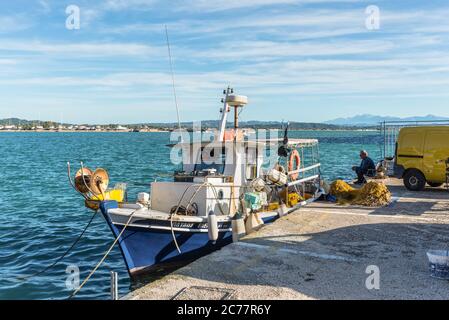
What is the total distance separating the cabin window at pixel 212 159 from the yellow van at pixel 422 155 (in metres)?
7.57

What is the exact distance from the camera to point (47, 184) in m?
30.6

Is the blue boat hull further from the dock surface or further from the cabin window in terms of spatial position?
the cabin window

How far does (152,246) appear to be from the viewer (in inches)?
430

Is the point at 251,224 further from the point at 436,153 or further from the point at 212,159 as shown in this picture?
the point at 436,153

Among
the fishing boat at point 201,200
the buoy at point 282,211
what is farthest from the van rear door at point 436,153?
the buoy at point 282,211

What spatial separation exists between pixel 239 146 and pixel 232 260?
5.51 metres

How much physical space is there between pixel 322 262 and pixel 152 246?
4546mm

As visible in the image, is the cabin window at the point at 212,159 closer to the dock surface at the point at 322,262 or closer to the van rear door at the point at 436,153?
the dock surface at the point at 322,262

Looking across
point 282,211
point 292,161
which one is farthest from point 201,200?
point 292,161

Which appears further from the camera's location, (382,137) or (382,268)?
(382,137)

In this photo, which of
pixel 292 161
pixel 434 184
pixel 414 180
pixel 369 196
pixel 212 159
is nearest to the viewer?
pixel 212 159

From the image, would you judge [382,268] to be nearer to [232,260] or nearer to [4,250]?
[232,260]

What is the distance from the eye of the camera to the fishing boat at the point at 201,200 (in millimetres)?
10664

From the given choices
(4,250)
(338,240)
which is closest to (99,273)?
(4,250)
